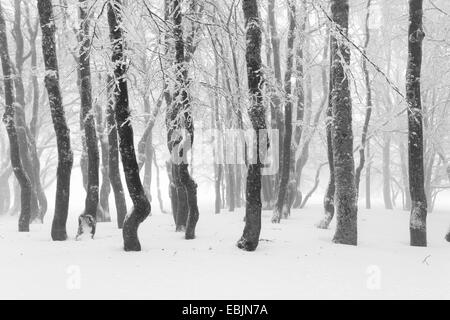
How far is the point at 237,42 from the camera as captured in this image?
30.0ft

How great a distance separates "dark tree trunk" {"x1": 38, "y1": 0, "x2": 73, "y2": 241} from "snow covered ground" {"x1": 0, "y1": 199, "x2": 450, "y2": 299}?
2.24 feet

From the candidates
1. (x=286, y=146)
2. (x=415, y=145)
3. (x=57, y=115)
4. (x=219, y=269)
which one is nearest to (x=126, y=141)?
(x=57, y=115)

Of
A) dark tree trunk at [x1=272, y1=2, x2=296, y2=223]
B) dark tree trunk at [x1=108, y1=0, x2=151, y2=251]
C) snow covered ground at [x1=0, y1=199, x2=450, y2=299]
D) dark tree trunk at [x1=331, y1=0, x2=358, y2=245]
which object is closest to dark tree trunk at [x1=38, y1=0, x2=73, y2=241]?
snow covered ground at [x1=0, y1=199, x2=450, y2=299]

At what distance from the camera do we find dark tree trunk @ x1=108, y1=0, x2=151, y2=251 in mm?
7512

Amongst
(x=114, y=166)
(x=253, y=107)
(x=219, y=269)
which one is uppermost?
(x=253, y=107)

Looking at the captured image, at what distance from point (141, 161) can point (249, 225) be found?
9532 mm

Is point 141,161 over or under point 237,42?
under

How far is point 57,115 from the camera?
358 inches

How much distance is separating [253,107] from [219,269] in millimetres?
3109

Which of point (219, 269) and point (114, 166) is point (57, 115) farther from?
point (219, 269)

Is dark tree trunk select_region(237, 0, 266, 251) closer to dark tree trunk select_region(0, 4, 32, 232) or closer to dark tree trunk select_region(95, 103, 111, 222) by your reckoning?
dark tree trunk select_region(0, 4, 32, 232)

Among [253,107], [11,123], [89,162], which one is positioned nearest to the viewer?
[253,107]
